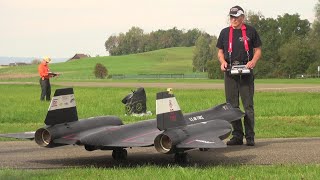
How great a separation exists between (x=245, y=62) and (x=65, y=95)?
340 cm

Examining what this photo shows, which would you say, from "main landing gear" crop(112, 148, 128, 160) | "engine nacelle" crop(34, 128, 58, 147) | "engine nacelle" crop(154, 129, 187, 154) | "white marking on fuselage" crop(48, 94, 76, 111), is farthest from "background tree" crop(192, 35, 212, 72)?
"engine nacelle" crop(154, 129, 187, 154)

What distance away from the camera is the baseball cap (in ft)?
35.1

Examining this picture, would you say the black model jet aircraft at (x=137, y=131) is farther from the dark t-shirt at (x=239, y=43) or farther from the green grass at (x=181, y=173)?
the dark t-shirt at (x=239, y=43)

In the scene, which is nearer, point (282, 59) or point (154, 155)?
point (154, 155)

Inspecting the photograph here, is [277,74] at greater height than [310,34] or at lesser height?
lesser

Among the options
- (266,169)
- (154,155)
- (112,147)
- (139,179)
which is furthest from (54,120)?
(266,169)

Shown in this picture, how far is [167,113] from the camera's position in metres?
8.73

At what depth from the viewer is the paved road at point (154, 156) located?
Result: 893cm

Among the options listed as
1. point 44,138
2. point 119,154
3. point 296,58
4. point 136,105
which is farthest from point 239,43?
point 296,58

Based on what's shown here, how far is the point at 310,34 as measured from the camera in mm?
116688

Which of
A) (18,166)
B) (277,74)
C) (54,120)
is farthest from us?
(277,74)

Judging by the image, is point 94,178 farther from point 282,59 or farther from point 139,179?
point 282,59

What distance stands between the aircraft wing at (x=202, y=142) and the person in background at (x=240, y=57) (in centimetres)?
227

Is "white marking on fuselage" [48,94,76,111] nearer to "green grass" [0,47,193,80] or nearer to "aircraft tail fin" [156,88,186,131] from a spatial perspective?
"aircraft tail fin" [156,88,186,131]
